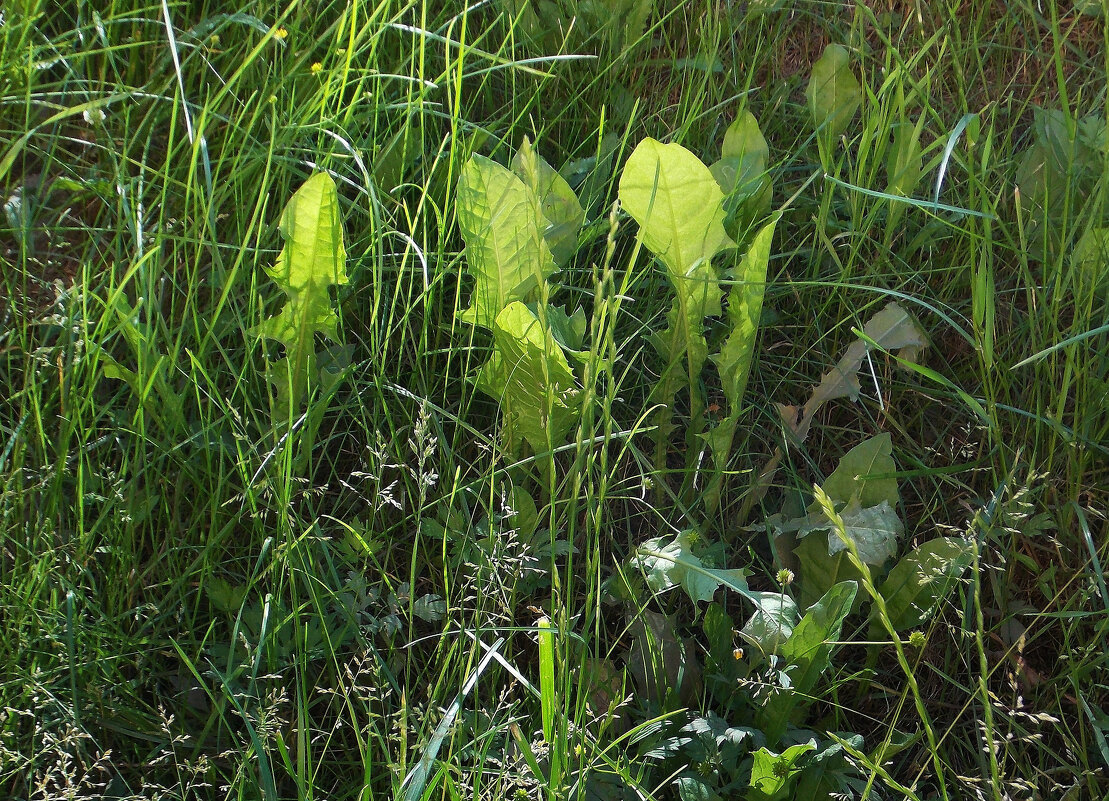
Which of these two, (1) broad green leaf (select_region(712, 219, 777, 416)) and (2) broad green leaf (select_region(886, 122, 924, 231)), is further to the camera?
(2) broad green leaf (select_region(886, 122, 924, 231))

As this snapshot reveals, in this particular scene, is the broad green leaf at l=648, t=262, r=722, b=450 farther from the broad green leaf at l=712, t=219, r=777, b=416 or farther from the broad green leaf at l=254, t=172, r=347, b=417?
the broad green leaf at l=254, t=172, r=347, b=417

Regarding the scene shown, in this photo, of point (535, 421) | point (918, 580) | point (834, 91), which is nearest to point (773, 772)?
point (918, 580)

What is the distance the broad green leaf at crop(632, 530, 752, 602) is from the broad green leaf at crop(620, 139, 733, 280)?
43 centimetres

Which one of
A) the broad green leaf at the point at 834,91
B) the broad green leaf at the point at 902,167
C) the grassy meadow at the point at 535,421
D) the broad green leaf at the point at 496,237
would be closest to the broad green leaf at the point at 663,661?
the grassy meadow at the point at 535,421

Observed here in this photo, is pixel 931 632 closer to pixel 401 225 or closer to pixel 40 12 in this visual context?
pixel 401 225

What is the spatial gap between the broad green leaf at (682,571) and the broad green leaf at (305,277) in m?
0.60

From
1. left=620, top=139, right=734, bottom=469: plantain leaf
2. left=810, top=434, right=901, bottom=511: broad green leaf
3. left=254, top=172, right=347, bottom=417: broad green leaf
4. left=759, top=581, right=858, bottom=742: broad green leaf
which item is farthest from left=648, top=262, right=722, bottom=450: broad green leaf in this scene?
left=254, top=172, right=347, bottom=417: broad green leaf

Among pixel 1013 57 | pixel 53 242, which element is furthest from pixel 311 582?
pixel 1013 57

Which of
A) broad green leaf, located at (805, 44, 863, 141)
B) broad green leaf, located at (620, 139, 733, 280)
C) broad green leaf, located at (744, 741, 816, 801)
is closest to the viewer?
broad green leaf, located at (744, 741, 816, 801)

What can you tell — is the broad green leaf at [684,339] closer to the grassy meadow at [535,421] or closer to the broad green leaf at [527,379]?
the grassy meadow at [535,421]

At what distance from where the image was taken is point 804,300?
169cm

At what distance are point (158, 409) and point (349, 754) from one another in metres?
0.61

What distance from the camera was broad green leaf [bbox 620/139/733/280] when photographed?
1.43m

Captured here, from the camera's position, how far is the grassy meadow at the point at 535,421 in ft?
4.29
